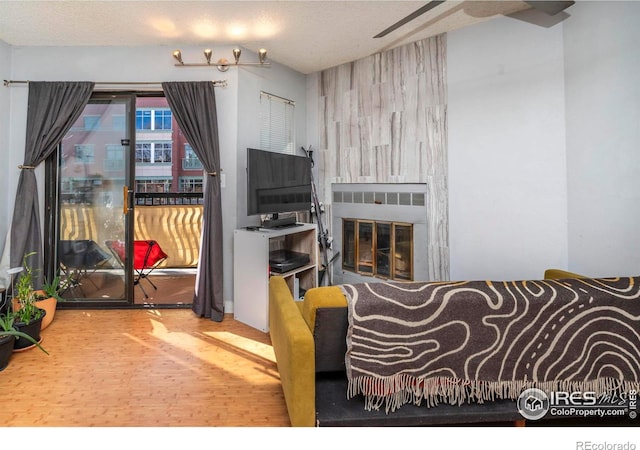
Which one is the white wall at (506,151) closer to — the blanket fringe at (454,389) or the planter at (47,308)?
the blanket fringe at (454,389)

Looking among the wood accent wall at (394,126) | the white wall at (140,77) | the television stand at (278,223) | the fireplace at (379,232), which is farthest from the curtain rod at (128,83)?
the fireplace at (379,232)

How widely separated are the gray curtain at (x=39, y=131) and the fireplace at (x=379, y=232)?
263cm

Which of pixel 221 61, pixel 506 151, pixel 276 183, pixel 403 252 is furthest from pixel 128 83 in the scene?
pixel 506 151

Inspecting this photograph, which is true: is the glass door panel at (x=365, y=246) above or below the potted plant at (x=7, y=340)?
above

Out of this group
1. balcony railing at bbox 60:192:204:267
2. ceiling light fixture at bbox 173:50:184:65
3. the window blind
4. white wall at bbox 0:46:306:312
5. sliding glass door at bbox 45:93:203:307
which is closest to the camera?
ceiling light fixture at bbox 173:50:184:65

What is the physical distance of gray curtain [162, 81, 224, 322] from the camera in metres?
3.11

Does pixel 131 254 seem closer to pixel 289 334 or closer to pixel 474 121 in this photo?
pixel 289 334

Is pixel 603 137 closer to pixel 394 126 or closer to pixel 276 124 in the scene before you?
pixel 394 126

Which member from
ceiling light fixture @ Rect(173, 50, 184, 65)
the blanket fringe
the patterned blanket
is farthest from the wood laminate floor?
ceiling light fixture @ Rect(173, 50, 184, 65)

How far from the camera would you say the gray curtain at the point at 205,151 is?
3105 millimetres

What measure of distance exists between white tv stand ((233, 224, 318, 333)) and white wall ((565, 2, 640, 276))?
6.95ft

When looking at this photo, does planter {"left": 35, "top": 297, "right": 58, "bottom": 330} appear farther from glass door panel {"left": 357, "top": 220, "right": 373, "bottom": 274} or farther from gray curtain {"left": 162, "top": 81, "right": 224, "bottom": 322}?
glass door panel {"left": 357, "top": 220, "right": 373, "bottom": 274}

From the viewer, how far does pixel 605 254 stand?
2.17 meters

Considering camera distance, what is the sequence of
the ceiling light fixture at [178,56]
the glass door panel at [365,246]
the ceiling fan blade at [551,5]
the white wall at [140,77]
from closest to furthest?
the ceiling fan blade at [551,5] → the ceiling light fixture at [178,56] → the white wall at [140,77] → the glass door panel at [365,246]
